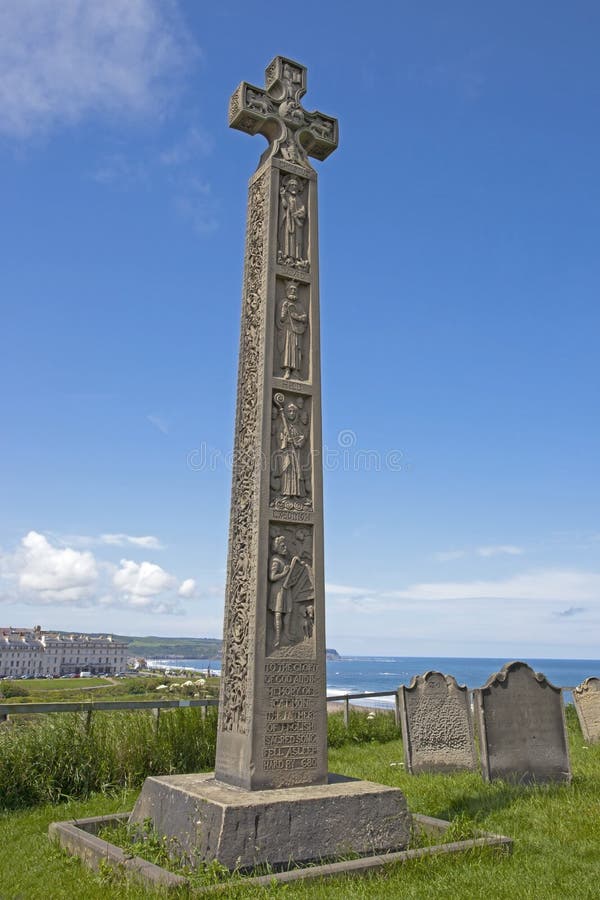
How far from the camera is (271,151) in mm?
8398

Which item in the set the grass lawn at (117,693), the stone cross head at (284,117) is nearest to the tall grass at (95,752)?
the grass lawn at (117,693)

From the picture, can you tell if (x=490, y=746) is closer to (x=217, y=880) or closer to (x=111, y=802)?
(x=111, y=802)

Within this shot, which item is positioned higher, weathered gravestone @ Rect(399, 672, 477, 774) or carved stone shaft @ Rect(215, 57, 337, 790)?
carved stone shaft @ Rect(215, 57, 337, 790)

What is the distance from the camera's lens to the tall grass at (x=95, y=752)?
31.0 feet

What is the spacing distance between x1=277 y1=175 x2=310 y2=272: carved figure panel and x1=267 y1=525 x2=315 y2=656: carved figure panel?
294 cm

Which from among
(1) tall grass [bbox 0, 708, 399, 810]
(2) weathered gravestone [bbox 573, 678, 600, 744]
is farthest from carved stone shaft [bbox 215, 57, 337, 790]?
(2) weathered gravestone [bbox 573, 678, 600, 744]

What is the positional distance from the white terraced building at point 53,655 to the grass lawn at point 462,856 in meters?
55.9

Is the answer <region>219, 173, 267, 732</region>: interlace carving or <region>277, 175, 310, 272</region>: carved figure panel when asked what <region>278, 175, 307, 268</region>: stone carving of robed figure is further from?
<region>219, 173, 267, 732</region>: interlace carving

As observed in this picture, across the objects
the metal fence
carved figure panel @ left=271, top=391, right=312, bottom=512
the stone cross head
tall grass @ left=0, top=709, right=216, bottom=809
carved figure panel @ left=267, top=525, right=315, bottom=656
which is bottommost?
tall grass @ left=0, top=709, right=216, bottom=809

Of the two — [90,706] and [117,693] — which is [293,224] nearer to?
[90,706]

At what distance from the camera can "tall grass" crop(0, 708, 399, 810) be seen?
9.46m

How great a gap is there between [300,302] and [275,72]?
2799mm

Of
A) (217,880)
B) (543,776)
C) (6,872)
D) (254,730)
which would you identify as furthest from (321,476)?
(543,776)

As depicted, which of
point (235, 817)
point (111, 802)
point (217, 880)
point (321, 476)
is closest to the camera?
point (217, 880)
